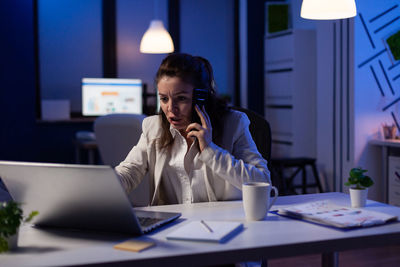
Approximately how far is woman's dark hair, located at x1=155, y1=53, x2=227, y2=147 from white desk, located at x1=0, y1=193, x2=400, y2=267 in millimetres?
551

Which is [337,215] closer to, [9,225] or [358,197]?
[358,197]

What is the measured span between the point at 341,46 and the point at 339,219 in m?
3.39

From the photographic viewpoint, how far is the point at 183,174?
5.94 ft

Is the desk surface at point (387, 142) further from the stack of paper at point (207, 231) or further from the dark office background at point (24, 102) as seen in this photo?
the stack of paper at point (207, 231)

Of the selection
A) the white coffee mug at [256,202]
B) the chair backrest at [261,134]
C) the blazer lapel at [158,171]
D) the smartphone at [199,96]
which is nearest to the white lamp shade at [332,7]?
the chair backrest at [261,134]

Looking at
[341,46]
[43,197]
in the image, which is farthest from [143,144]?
[341,46]

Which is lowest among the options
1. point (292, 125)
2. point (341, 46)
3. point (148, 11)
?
point (292, 125)

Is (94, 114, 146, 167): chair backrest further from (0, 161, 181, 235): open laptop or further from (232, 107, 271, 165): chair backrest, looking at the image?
(0, 161, 181, 235): open laptop

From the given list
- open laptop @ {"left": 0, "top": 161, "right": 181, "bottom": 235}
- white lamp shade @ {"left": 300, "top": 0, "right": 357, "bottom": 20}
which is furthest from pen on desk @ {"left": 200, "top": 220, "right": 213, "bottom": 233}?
white lamp shade @ {"left": 300, "top": 0, "right": 357, "bottom": 20}

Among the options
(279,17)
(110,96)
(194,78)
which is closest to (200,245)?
(194,78)

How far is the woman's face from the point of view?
69.3 inches

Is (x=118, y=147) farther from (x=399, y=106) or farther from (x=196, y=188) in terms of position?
(x=399, y=106)

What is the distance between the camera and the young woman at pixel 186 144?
177 cm

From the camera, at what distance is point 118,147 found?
351cm
